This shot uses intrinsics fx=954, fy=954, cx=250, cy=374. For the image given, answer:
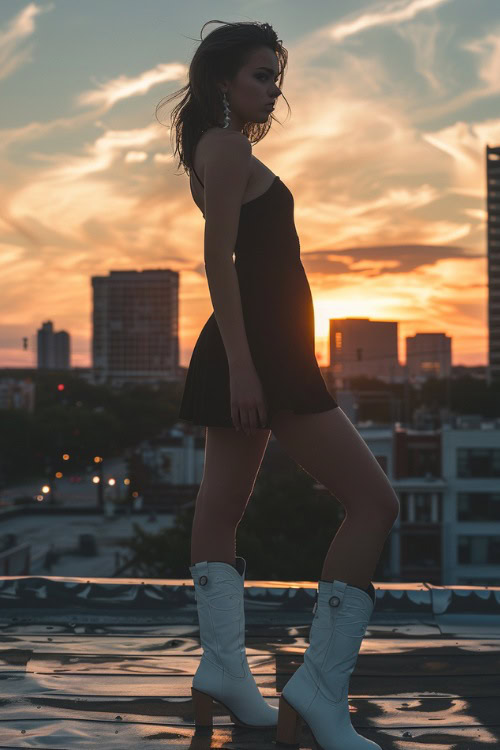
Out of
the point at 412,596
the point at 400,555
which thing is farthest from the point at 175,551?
the point at 412,596

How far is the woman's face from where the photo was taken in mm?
2164

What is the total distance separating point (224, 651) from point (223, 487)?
0.37 m

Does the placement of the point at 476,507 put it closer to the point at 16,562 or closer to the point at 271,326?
the point at 16,562

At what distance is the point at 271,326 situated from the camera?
6.84 feet

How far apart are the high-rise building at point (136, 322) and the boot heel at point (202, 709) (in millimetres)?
167965

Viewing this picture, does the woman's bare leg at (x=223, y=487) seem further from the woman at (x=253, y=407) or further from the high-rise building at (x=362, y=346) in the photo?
the high-rise building at (x=362, y=346)

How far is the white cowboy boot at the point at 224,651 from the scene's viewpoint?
2.16 meters

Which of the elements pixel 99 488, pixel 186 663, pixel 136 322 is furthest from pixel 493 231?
pixel 186 663

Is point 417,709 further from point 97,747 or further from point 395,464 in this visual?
point 395,464

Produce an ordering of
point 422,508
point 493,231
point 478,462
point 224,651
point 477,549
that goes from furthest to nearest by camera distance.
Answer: point 493,231 < point 478,462 < point 422,508 < point 477,549 < point 224,651

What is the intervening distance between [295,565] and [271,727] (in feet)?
62.5

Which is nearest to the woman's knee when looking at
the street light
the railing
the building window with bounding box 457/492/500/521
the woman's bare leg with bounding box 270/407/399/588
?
the woman's bare leg with bounding box 270/407/399/588

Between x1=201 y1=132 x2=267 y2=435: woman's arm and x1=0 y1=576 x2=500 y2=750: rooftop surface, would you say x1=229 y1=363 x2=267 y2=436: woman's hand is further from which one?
x1=0 y1=576 x2=500 y2=750: rooftop surface

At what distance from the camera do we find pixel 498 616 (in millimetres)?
3443
